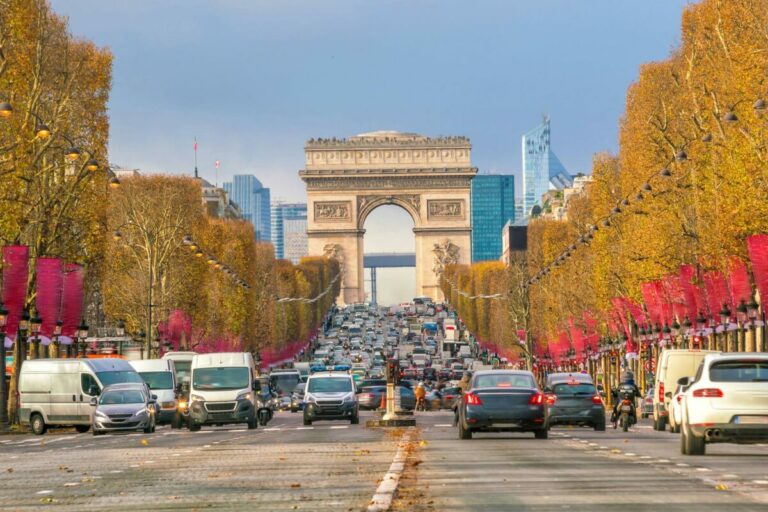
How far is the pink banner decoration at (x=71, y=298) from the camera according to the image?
62656 mm

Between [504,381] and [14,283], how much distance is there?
20653 mm

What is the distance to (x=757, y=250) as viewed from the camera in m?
51.9

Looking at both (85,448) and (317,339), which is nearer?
(85,448)

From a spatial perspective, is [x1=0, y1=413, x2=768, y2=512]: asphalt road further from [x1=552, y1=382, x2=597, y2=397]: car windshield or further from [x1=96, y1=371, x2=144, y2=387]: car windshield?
[x1=96, y1=371, x2=144, y2=387]: car windshield

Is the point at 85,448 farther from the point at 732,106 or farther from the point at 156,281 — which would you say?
the point at 156,281

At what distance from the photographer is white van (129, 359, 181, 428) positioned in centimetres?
6262

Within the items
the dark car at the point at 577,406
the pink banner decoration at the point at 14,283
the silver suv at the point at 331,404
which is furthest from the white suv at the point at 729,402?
the silver suv at the point at 331,404

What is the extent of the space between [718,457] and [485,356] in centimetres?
14602

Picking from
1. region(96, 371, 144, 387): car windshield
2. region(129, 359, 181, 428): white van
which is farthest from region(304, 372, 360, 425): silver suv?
region(129, 359, 181, 428): white van

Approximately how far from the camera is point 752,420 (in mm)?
26484

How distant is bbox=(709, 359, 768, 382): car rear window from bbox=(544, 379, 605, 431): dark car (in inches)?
802

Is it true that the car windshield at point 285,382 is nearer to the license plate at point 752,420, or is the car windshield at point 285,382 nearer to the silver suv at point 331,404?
the silver suv at point 331,404

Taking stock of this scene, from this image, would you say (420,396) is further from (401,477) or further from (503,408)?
(401,477)

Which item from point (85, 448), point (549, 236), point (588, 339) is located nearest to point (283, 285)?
point (549, 236)
